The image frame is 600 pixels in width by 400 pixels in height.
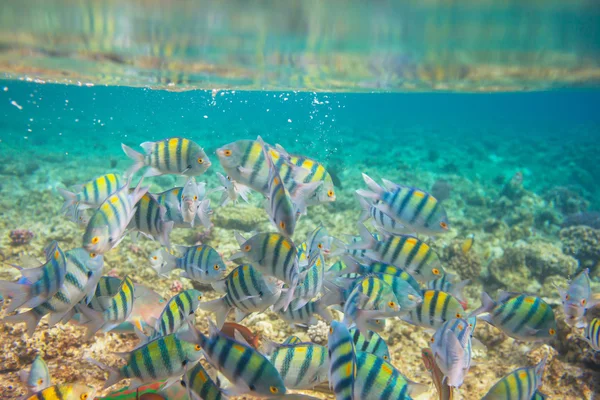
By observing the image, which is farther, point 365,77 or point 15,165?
point 15,165

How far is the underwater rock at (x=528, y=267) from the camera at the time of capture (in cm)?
800

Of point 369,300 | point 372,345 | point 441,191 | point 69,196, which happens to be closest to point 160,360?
point 369,300

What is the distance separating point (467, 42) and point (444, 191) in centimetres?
673

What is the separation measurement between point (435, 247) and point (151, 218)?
7664 mm

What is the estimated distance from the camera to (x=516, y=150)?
29.6 meters

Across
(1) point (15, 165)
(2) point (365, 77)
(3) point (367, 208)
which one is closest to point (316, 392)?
(3) point (367, 208)

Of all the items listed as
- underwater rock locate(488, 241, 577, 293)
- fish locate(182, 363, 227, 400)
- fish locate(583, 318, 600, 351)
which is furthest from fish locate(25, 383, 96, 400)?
underwater rock locate(488, 241, 577, 293)

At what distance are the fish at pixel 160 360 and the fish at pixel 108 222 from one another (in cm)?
79

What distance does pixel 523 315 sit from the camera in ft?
10.9

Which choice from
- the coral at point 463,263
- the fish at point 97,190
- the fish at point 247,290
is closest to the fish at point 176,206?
the fish at point 97,190

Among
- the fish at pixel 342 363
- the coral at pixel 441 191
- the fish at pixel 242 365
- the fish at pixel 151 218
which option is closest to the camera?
the fish at pixel 342 363

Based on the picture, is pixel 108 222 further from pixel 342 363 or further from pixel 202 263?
pixel 342 363

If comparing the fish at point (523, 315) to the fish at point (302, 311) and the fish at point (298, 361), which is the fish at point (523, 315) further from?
the fish at point (298, 361)

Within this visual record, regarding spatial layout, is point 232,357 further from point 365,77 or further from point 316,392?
point 365,77
